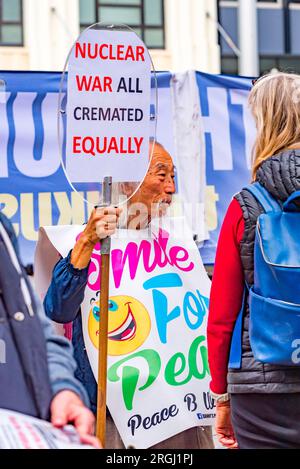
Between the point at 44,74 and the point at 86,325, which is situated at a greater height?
the point at 44,74

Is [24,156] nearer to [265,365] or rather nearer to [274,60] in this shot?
[265,365]

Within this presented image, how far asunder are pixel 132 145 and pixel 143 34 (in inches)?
647

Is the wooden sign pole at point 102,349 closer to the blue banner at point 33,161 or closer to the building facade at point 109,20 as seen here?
the blue banner at point 33,161

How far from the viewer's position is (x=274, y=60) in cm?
2077

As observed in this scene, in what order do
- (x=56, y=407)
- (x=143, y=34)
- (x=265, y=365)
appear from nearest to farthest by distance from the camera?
(x=56, y=407)
(x=265, y=365)
(x=143, y=34)

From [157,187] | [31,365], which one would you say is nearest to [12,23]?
[157,187]

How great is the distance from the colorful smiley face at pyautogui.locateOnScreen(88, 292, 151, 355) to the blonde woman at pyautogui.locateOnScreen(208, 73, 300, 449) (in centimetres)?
57

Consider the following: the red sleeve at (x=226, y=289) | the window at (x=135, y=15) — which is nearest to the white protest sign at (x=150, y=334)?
the red sleeve at (x=226, y=289)

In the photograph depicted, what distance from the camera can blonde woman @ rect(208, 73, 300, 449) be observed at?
9.01 feet

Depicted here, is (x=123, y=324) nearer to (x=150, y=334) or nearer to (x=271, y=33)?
(x=150, y=334)

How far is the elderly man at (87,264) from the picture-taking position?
3.02 metres

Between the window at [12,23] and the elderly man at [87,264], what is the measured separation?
1510 cm

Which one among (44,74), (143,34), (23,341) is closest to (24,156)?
(44,74)

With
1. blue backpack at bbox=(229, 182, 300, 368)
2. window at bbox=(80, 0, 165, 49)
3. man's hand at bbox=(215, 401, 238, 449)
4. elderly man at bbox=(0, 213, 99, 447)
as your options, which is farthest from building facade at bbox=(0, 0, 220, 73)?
elderly man at bbox=(0, 213, 99, 447)
